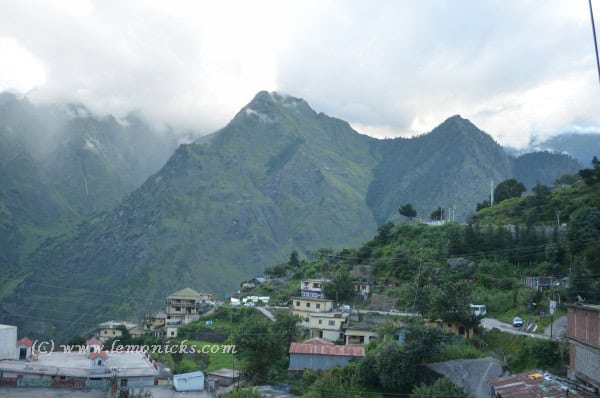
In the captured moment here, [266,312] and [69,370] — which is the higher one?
[266,312]

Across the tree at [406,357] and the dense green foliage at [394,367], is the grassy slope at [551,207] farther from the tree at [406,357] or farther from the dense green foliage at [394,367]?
the dense green foliage at [394,367]

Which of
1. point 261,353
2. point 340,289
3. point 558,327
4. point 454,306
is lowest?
point 261,353

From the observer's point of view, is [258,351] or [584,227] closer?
[258,351]

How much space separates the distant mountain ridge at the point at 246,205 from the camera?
369 ft

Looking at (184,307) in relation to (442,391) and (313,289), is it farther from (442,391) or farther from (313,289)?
(442,391)

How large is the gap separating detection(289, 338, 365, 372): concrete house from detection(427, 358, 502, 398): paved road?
6.10 meters

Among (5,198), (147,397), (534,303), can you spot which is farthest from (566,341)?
(5,198)

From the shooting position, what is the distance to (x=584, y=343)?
75.6ft

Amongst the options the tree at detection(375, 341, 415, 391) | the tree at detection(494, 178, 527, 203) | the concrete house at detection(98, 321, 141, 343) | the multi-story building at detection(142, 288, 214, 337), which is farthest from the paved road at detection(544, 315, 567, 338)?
the concrete house at detection(98, 321, 141, 343)

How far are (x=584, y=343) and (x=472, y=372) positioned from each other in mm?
5982

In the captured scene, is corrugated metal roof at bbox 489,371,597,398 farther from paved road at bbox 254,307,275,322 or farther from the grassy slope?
paved road at bbox 254,307,275,322

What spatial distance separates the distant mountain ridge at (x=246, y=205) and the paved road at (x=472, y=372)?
74539 mm

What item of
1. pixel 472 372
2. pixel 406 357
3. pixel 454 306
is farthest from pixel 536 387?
pixel 454 306

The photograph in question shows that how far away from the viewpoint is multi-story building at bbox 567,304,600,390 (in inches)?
867
